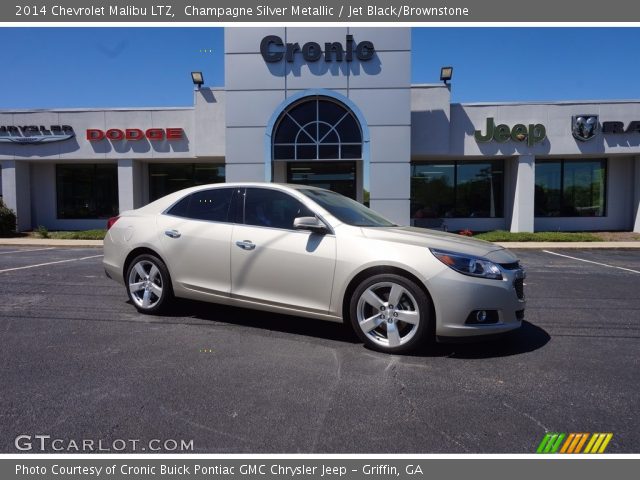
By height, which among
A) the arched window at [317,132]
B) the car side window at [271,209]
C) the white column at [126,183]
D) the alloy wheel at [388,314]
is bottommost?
the alloy wheel at [388,314]

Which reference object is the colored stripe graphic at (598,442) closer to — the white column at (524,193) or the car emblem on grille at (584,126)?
the white column at (524,193)

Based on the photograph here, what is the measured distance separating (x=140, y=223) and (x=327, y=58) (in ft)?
41.7

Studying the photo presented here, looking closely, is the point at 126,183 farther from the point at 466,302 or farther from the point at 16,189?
the point at 466,302

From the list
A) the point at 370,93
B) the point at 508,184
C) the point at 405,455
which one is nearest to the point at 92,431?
the point at 405,455

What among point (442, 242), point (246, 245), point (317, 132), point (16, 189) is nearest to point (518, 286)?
point (442, 242)

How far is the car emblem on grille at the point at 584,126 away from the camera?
1841 cm

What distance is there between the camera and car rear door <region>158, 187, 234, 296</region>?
498 centimetres

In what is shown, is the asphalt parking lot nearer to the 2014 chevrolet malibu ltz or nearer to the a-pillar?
the 2014 chevrolet malibu ltz

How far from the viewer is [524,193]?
62.3ft

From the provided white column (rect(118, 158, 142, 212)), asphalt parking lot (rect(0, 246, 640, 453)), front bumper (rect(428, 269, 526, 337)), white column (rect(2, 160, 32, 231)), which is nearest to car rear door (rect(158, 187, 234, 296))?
asphalt parking lot (rect(0, 246, 640, 453))

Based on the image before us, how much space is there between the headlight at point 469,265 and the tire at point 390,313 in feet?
1.14

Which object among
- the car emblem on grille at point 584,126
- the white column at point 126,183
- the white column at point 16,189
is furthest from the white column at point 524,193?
the white column at point 16,189

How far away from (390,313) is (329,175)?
14495 millimetres

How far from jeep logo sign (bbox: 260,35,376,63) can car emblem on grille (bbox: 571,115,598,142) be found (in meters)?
8.86
